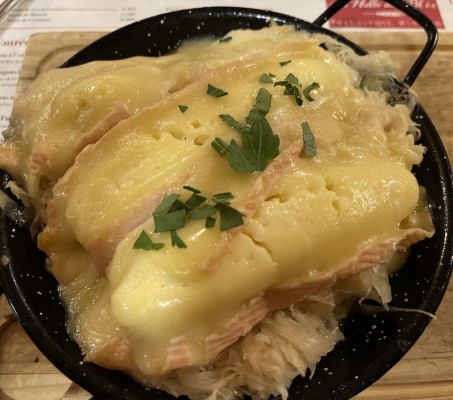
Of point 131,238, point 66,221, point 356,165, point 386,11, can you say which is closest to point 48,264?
point 66,221

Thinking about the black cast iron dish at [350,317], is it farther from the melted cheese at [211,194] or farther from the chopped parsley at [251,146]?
the chopped parsley at [251,146]

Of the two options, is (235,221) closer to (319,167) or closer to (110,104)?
(319,167)

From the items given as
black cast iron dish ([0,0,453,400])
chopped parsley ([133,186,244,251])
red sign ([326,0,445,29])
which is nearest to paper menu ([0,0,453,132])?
red sign ([326,0,445,29])

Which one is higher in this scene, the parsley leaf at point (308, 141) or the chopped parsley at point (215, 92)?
the chopped parsley at point (215, 92)

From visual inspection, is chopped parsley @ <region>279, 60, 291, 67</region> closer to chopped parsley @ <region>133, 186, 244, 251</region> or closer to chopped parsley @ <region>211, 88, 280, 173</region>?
chopped parsley @ <region>211, 88, 280, 173</region>

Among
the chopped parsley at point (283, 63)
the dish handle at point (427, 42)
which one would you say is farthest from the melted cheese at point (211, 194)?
the dish handle at point (427, 42)
